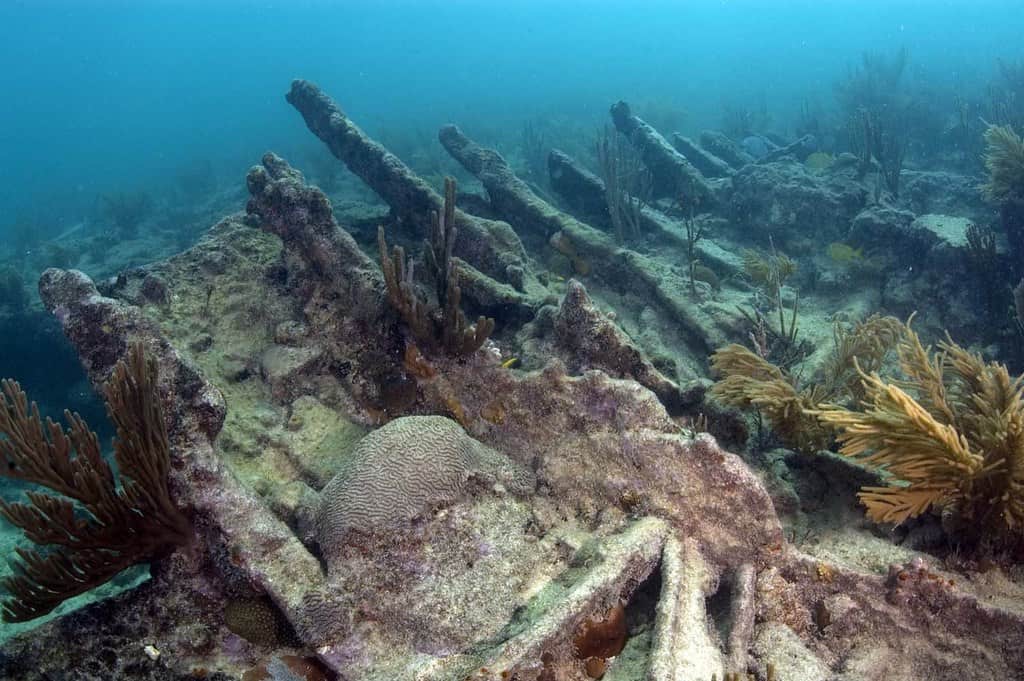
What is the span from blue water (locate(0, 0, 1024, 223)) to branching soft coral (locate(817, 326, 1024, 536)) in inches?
1049

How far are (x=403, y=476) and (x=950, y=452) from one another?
2842 mm

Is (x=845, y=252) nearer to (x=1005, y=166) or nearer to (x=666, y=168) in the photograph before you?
(x=1005, y=166)

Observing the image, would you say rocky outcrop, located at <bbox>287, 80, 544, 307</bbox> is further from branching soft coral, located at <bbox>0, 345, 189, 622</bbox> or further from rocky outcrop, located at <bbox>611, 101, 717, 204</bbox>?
rocky outcrop, located at <bbox>611, 101, 717, 204</bbox>

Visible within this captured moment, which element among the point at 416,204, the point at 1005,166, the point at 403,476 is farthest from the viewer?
the point at 416,204

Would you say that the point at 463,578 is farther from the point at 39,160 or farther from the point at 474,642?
the point at 39,160

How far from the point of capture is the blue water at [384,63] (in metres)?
38.2

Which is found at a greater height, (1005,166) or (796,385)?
(1005,166)

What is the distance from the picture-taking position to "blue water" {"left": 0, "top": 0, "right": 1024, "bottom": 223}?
125 ft

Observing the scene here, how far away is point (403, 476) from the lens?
3.38 meters

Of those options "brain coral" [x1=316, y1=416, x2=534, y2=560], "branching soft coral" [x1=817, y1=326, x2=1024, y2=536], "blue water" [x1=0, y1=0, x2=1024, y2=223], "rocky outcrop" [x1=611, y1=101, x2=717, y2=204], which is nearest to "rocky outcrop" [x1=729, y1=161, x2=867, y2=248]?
"rocky outcrop" [x1=611, y1=101, x2=717, y2=204]

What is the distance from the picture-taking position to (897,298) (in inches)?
305

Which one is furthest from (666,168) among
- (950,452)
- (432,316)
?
(950,452)

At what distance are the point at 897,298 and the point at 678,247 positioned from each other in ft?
10.6

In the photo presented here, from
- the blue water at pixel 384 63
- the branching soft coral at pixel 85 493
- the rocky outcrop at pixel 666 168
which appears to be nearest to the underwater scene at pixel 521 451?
the branching soft coral at pixel 85 493
